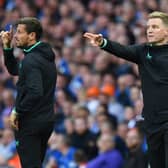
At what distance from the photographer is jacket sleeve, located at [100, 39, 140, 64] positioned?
21.7ft

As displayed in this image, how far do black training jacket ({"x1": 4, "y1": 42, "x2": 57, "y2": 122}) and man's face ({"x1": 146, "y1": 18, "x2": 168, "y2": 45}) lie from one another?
3.08 ft

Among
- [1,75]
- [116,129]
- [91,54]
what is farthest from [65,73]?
[116,129]

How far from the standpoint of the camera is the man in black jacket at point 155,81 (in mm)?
6449

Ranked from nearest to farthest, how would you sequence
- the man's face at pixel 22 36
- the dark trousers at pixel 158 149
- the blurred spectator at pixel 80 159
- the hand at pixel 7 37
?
the dark trousers at pixel 158 149 < the man's face at pixel 22 36 < the hand at pixel 7 37 < the blurred spectator at pixel 80 159

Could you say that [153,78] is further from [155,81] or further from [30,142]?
[30,142]

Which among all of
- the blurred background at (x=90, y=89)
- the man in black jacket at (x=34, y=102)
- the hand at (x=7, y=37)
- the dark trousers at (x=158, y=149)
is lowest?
the blurred background at (x=90, y=89)

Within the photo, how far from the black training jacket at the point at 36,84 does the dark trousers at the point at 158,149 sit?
95 centimetres

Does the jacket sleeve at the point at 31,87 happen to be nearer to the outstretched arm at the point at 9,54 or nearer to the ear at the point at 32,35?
the ear at the point at 32,35

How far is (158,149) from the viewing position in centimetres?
652

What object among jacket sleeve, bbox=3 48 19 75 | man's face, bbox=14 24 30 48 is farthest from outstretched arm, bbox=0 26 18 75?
man's face, bbox=14 24 30 48

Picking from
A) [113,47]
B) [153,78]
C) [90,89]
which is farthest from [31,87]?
[90,89]

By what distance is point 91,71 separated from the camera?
12.8m

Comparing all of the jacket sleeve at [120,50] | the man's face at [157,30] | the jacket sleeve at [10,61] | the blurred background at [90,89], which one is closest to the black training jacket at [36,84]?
the jacket sleeve at [10,61]

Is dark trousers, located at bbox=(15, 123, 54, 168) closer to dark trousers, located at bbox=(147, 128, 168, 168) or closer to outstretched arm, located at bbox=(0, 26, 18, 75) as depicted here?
outstretched arm, located at bbox=(0, 26, 18, 75)
